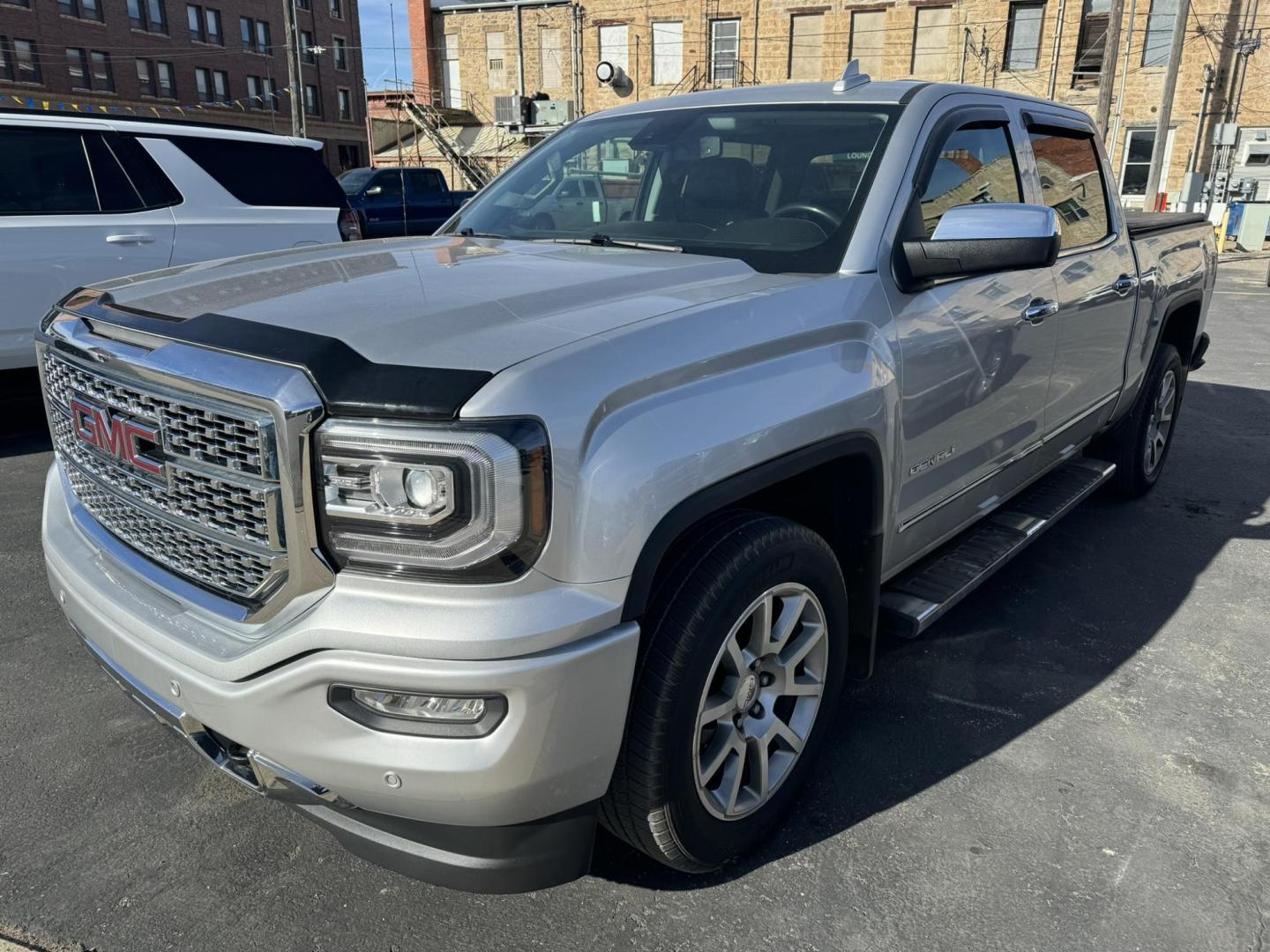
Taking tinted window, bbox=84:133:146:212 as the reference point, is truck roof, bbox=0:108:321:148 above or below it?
above

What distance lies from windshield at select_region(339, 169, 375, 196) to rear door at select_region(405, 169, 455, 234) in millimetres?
838

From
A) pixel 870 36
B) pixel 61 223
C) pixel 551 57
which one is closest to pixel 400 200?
pixel 61 223

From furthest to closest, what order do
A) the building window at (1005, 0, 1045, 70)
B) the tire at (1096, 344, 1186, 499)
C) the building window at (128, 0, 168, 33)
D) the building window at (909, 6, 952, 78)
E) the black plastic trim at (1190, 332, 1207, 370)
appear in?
the building window at (128, 0, 168, 33) → the building window at (909, 6, 952, 78) → the building window at (1005, 0, 1045, 70) → the black plastic trim at (1190, 332, 1207, 370) → the tire at (1096, 344, 1186, 499)

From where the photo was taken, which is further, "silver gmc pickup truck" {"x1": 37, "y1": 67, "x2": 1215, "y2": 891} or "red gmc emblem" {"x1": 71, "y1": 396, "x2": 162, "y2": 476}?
"red gmc emblem" {"x1": 71, "y1": 396, "x2": 162, "y2": 476}

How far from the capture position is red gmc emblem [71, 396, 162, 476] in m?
2.01

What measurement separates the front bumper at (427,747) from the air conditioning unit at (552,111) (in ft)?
114

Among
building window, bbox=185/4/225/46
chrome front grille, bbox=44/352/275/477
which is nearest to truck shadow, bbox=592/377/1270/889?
chrome front grille, bbox=44/352/275/477

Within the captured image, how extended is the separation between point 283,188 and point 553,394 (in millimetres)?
5862

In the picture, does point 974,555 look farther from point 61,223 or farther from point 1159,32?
point 1159,32

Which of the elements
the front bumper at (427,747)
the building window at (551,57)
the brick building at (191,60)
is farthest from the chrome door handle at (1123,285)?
the building window at (551,57)

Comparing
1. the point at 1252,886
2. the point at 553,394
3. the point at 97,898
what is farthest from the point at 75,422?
the point at 1252,886

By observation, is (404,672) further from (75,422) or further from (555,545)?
(75,422)

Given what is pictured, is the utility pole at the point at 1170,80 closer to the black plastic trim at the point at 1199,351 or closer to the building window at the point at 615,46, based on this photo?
the black plastic trim at the point at 1199,351

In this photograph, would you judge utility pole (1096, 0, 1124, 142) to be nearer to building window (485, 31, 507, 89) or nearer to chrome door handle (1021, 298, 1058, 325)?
chrome door handle (1021, 298, 1058, 325)
